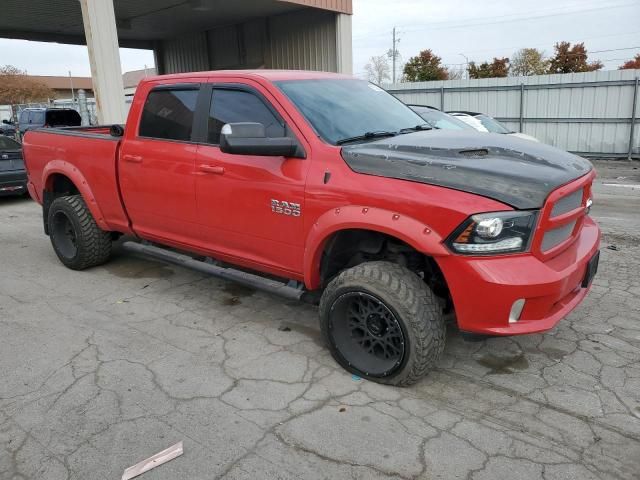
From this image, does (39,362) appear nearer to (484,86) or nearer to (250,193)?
(250,193)

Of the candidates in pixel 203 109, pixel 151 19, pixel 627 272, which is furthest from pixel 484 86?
pixel 203 109

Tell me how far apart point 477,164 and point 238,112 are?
188cm

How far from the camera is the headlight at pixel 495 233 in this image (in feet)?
9.30

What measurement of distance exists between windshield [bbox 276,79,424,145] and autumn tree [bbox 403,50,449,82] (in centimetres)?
3399

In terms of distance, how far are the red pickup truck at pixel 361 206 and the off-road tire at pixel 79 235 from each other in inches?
31.3

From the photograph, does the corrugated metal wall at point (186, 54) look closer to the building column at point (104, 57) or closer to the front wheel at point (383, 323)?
the building column at point (104, 57)

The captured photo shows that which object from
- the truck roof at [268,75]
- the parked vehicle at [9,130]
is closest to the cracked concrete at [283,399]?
the truck roof at [268,75]

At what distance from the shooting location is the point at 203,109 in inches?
167

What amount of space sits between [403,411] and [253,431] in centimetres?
87

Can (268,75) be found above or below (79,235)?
above

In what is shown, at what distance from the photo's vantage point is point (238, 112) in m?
4.01

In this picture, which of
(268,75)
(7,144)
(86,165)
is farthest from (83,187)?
(7,144)

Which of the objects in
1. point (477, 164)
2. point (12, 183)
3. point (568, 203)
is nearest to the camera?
point (477, 164)

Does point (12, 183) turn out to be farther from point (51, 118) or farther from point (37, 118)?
point (37, 118)
